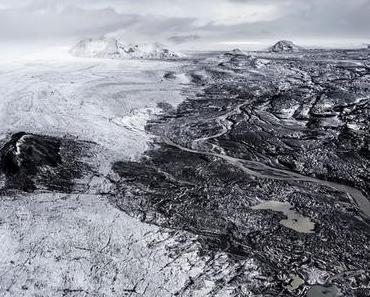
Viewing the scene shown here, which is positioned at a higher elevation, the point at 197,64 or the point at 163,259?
the point at 197,64

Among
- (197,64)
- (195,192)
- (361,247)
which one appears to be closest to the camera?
(361,247)

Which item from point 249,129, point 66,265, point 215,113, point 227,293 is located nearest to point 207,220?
point 227,293

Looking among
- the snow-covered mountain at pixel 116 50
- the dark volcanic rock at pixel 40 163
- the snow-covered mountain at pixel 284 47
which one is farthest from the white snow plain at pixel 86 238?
the snow-covered mountain at pixel 284 47

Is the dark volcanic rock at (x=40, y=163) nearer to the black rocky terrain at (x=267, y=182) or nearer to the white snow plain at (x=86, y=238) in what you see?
the white snow plain at (x=86, y=238)

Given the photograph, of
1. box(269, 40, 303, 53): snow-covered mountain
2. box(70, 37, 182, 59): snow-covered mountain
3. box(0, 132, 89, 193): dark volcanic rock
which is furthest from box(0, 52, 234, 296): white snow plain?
box(269, 40, 303, 53): snow-covered mountain

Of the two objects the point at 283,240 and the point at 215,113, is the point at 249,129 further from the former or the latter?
the point at 283,240

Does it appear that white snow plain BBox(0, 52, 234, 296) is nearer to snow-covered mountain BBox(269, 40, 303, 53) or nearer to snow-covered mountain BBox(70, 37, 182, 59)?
snow-covered mountain BBox(70, 37, 182, 59)
